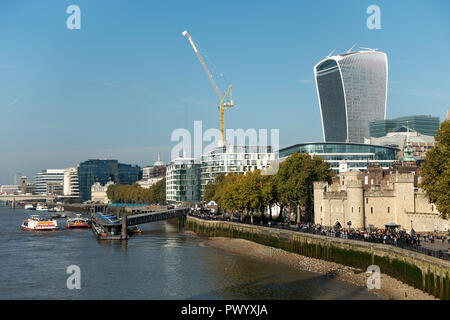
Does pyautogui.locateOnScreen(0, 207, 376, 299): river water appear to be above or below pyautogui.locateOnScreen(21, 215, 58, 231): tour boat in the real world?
below

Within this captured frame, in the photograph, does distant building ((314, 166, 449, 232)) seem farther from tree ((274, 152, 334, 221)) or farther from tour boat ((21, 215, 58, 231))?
tour boat ((21, 215, 58, 231))

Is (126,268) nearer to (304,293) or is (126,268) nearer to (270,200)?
(304,293)

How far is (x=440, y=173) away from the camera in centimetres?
4875

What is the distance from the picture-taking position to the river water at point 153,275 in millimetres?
44875

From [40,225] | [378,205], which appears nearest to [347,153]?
[378,205]

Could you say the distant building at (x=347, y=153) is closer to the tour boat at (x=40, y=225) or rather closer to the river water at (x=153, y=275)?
the tour boat at (x=40, y=225)

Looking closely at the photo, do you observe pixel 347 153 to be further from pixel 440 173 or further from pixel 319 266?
pixel 440 173

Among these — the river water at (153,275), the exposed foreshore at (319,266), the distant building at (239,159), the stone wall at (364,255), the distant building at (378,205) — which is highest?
the distant building at (239,159)

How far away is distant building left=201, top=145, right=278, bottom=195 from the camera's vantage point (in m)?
175

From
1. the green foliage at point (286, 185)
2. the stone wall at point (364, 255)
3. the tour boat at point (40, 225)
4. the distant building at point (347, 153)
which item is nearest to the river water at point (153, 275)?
the stone wall at point (364, 255)

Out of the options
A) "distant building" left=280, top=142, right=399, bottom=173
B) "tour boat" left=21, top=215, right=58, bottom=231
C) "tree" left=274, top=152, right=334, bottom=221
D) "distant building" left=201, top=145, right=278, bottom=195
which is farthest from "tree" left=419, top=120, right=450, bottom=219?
"distant building" left=201, top=145, right=278, bottom=195

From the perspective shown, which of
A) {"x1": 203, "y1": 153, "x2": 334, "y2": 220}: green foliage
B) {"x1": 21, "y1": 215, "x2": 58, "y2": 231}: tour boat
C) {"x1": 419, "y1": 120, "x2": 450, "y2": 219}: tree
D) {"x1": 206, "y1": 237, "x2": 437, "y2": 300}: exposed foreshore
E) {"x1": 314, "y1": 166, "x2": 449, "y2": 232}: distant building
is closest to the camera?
{"x1": 206, "y1": 237, "x2": 437, "y2": 300}: exposed foreshore

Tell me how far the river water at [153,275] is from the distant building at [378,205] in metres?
15.2

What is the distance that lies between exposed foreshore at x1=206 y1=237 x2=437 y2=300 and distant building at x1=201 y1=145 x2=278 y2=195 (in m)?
84.8
